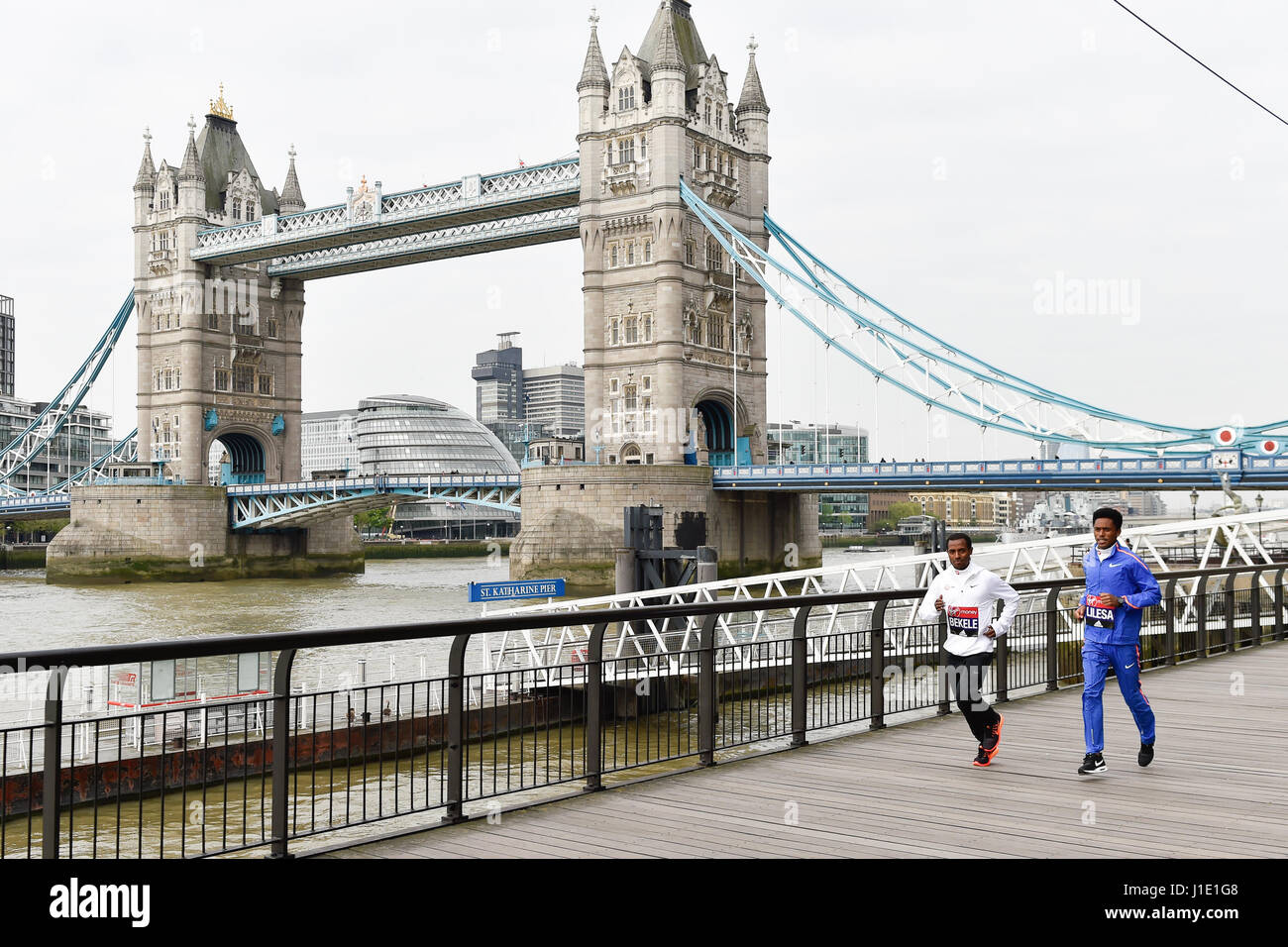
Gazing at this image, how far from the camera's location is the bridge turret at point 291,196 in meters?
73.2

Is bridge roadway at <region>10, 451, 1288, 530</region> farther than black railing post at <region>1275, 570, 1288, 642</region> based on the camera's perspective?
Yes

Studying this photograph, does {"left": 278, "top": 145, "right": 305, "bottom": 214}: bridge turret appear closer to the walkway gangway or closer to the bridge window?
the bridge window

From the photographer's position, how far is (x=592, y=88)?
52906mm

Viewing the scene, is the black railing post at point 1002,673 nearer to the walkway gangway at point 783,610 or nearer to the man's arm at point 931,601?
the walkway gangway at point 783,610

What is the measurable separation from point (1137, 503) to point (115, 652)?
184 metres

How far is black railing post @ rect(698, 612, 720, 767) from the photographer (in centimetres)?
734

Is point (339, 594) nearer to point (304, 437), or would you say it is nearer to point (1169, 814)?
point (1169, 814)

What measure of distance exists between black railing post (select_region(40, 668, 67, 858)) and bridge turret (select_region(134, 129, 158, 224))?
71.9m

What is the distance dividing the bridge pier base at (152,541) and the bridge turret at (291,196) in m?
18.4

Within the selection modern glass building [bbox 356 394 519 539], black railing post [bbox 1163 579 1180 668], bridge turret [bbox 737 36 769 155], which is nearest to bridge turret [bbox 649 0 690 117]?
bridge turret [bbox 737 36 769 155]

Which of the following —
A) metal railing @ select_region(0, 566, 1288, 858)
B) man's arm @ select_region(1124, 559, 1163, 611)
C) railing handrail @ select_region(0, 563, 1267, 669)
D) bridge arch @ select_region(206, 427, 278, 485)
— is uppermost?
bridge arch @ select_region(206, 427, 278, 485)

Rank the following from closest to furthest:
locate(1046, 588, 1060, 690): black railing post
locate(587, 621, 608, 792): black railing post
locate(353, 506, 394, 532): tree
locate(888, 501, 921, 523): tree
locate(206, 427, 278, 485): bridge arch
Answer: locate(587, 621, 608, 792): black railing post, locate(1046, 588, 1060, 690): black railing post, locate(206, 427, 278, 485): bridge arch, locate(353, 506, 394, 532): tree, locate(888, 501, 921, 523): tree

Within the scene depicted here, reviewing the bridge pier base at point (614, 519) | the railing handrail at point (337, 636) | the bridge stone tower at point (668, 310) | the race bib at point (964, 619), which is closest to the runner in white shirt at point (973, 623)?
the race bib at point (964, 619)
